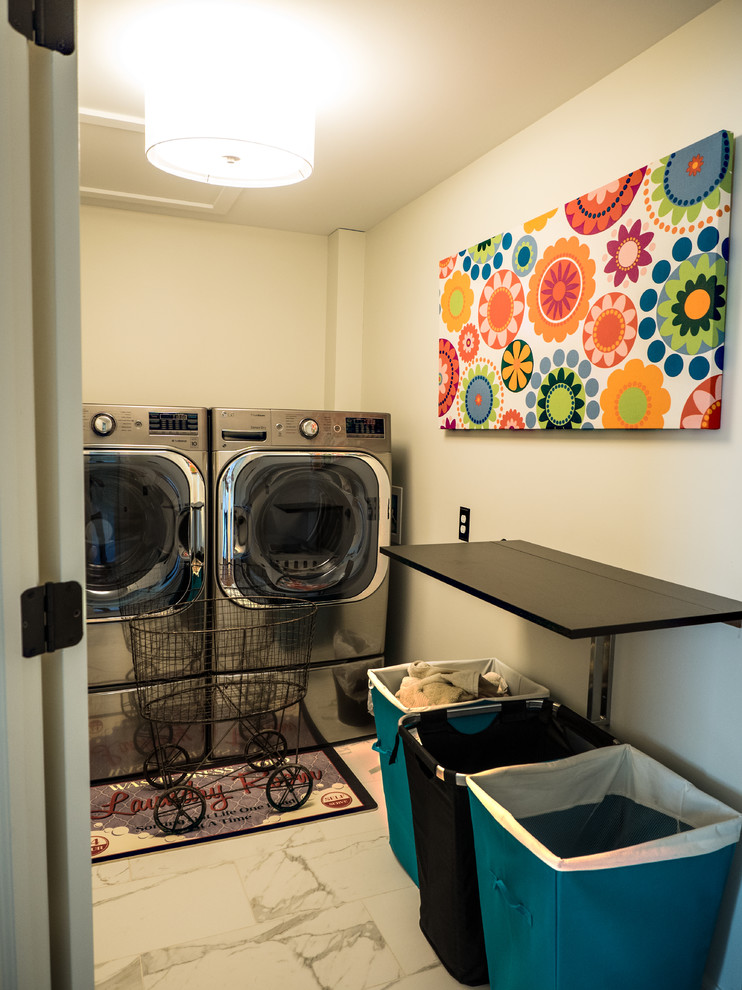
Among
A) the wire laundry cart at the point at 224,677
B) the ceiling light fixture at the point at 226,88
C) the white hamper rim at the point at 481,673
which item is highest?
the ceiling light fixture at the point at 226,88

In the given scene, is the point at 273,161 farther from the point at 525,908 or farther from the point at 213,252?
the point at 525,908

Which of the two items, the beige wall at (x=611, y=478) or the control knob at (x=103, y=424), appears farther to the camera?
the control knob at (x=103, y=424)

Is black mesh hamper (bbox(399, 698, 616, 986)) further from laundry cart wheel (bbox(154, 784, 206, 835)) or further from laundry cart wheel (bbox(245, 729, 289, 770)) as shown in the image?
laundry cart wheel (bbox(245, 729, 289, 770))

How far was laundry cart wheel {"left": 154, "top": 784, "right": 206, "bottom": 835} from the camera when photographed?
2456 mm

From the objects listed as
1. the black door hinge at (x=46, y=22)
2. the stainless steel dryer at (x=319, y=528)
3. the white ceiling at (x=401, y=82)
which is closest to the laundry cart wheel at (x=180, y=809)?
the stainless steel dryer at (x=319, y=528)

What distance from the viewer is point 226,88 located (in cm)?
185

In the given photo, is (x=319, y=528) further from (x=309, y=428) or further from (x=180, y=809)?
(x=180, y=809)

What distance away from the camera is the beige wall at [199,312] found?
3.40 m

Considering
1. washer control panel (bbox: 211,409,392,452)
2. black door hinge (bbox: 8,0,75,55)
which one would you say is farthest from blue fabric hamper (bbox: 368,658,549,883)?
black door hinge (bbox: 8,0,75,55)

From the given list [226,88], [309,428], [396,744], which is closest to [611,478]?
[396,744]

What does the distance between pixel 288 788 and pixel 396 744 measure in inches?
30.9

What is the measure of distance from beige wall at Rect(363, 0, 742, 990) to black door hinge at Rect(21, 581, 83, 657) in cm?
144

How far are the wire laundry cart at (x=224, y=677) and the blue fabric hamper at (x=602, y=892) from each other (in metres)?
1.21

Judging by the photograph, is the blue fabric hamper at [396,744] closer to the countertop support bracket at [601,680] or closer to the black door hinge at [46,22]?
the countertop support bracket at [601,680]
